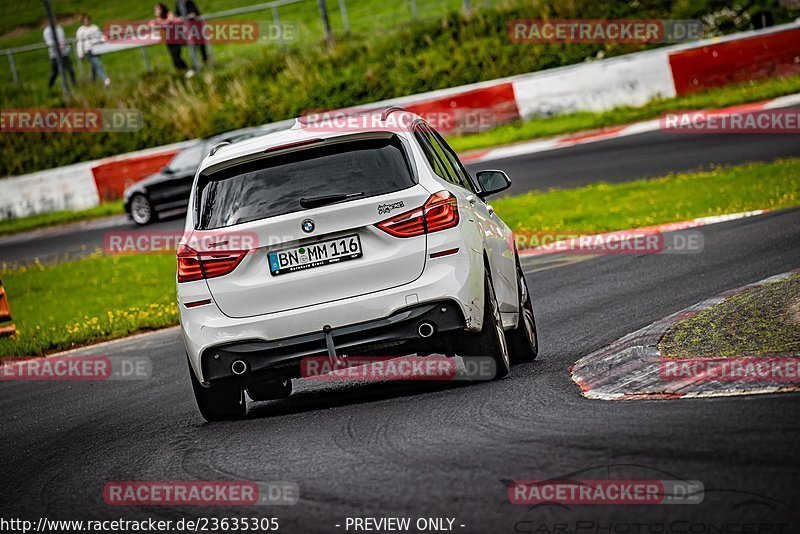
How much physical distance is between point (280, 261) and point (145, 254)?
588 inches

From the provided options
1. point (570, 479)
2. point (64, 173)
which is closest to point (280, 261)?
point (570, 479)

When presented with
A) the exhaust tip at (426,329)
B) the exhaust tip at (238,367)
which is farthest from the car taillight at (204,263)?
the exhaust tip at (426,329)

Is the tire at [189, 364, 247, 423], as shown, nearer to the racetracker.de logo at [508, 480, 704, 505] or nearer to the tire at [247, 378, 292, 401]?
the tire at [247, 378, 292, 401]

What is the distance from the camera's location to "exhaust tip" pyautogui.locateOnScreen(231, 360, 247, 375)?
309 inches

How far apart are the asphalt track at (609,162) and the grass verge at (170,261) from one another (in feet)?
2.24

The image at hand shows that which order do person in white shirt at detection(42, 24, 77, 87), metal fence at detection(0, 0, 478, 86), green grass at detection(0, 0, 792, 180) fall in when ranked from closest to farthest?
1. green grass at detection(0, 0, 792, 180)
2. metal fence at detection(0, 0, 478, 86)
3. person in white shirt at detection(42, 24, 77, 87)

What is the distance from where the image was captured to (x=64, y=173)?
96.8 ft

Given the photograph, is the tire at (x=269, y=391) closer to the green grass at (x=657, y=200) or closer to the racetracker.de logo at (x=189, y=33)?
the green grass at (x=657, y=200)

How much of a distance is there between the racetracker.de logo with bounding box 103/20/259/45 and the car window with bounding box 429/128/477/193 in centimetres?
2375

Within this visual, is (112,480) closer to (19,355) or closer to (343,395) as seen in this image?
(343,395)

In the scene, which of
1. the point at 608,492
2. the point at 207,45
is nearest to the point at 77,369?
the point at 608,492

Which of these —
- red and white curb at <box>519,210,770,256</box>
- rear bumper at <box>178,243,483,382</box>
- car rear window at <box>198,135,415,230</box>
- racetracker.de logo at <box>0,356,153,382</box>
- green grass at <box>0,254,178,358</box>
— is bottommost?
red and white curb at <box>519,210,770,256</box>

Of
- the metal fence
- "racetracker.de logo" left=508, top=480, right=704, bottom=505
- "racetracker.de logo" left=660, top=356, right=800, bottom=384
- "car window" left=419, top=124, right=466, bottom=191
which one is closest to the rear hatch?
"car window" left=419, top=124, right=466, bottom=191

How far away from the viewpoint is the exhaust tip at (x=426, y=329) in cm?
774
